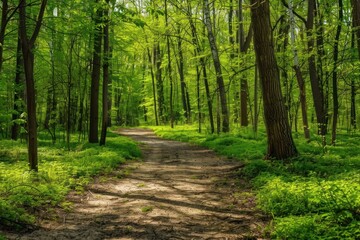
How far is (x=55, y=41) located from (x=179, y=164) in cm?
788

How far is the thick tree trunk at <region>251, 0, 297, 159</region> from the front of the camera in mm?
8750

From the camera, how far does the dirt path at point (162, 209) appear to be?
15.7ft

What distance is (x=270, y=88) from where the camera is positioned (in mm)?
8812

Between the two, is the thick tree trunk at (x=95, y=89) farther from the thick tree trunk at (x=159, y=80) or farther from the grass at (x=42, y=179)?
the thick tree trunk at (x=159, y=80)

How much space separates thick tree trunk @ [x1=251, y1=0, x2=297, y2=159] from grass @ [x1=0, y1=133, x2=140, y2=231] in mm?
4940

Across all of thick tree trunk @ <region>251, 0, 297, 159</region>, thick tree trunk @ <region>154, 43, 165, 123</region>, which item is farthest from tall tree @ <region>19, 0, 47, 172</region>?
thick tree trunk @ <region>154, 43, 165, 123</region>

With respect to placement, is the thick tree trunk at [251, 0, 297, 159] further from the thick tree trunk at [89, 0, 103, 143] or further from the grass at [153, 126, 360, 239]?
the thick tree trunk at [89, 0, 103, 143]

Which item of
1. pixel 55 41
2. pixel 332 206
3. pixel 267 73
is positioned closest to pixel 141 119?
pixel 55 41

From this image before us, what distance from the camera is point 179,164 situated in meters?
11.2

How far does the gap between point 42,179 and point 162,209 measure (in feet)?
10.6

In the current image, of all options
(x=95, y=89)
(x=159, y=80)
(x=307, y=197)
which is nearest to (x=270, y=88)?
(x=307, y=197)

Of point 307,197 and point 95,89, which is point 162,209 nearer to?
point 307,197

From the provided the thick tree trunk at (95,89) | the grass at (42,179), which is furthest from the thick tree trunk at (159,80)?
the grass at (42,179)

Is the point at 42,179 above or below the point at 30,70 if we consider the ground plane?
below
